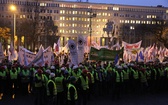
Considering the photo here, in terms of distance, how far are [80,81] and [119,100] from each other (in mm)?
3807

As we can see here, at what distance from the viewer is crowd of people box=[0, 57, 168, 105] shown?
1359 centimetres

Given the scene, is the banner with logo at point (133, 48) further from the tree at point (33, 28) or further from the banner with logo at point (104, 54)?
the tree at point (33, 28)

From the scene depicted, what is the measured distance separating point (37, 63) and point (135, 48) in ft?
40.5

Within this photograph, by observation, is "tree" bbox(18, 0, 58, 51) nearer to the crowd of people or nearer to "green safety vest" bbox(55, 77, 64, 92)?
the crowd of people

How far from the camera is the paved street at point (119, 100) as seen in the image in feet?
50.7

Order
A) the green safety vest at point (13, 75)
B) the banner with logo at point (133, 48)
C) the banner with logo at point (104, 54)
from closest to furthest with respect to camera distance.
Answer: the green safety vest at point (13, 75) → the banner with logo at point (104, 54) → the banner with logo at point (133, 48)

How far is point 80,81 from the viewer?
13.5 meters

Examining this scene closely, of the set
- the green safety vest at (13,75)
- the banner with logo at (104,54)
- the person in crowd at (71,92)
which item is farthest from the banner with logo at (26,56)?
the person in crowd at (71,92)

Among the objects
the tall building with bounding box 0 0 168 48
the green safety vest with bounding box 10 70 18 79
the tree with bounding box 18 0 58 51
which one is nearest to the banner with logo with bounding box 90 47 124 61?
the green safety vest with bounding box 10 70 18 79

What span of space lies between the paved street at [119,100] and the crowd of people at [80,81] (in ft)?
1.31

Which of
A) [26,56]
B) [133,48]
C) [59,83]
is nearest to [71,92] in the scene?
[59,83]

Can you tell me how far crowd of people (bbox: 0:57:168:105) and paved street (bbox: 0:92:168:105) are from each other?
Result: 0.40m

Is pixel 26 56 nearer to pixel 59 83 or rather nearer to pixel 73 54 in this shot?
pixel 73 54

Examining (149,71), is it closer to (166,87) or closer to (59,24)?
(166,87)
